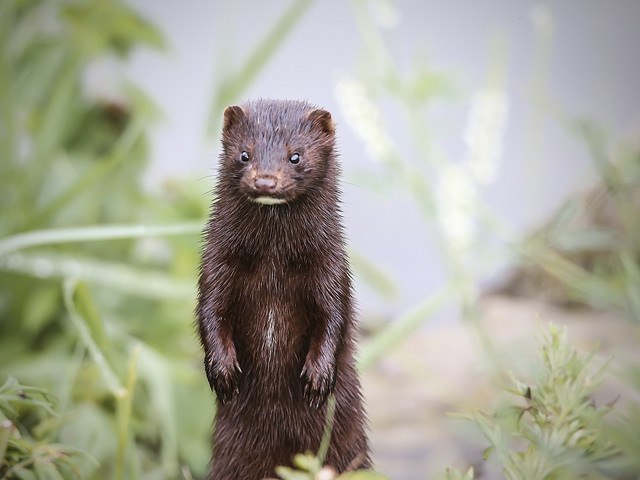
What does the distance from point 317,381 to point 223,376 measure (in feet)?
0.28

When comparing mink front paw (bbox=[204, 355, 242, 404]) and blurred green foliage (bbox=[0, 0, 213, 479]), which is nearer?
mink front paw (bbox=[204, 355, 242, 404])

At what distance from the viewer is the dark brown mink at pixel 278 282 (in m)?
0.85

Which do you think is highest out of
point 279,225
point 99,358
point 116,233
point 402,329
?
point 279,225

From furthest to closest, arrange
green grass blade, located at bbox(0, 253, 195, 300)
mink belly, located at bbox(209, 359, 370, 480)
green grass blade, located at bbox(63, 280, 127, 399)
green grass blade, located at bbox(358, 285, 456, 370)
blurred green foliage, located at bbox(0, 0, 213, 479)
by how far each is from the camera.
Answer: green grass blade, located at bbox(0, 253, 195, 300)
blurred green foliage, located at bbox(0, 0, 213, 479)
green grass blade, located at bbox(358, 285, 456, 370)
green grass blade, located at bbox(63, 280, 127, 399)
mink belly, located at bbox(209, 359, 370, 480)

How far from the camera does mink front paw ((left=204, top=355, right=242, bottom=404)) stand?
841mm

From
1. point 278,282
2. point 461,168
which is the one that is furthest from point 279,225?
point 461,168

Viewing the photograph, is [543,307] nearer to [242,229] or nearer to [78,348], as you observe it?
[78,348]

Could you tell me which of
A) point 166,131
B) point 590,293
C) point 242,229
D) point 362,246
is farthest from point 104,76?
point 242,229

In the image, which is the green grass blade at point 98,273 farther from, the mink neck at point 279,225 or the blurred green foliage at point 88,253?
the mink neck at point 279,225

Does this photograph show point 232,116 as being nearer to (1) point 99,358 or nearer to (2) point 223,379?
(2) point 223,379

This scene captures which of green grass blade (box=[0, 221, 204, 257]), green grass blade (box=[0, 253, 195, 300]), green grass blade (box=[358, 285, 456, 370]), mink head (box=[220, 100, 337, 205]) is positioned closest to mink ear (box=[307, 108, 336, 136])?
mink head (box=[220, 100, 337, 205])

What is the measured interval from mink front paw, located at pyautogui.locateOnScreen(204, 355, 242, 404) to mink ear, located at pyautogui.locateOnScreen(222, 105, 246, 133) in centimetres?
21

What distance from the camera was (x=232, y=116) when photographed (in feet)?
2.82

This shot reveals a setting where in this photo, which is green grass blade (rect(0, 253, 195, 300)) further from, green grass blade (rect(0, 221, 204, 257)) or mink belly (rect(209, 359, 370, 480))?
mink belly (rect(209, 359, 370, 480))
